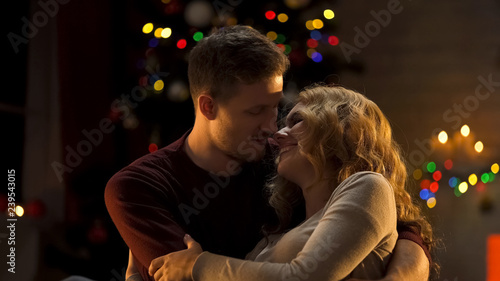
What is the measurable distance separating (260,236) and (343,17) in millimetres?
2409

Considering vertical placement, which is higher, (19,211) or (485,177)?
(19,211)

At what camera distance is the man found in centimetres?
183

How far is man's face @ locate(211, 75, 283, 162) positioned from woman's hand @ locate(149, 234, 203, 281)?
0.41 m

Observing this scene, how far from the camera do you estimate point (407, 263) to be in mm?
1667

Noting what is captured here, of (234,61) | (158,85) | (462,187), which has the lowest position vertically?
(462,187)

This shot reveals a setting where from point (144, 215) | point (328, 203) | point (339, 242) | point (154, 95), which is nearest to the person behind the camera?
point (339, 242)

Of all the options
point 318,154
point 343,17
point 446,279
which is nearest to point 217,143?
point 318,154

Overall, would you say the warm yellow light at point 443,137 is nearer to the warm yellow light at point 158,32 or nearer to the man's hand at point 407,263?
the warm yellow light at point 158,32

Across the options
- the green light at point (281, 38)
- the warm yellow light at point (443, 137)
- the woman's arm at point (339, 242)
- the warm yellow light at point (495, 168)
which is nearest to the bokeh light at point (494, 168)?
the warm yellow light at point (495, 168)

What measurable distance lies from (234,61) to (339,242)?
0.75m

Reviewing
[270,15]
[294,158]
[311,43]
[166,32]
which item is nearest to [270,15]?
[270,15]

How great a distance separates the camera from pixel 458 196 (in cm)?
402

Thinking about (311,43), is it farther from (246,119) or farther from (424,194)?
(424,194)

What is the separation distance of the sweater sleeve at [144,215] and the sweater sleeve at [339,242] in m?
0.21
